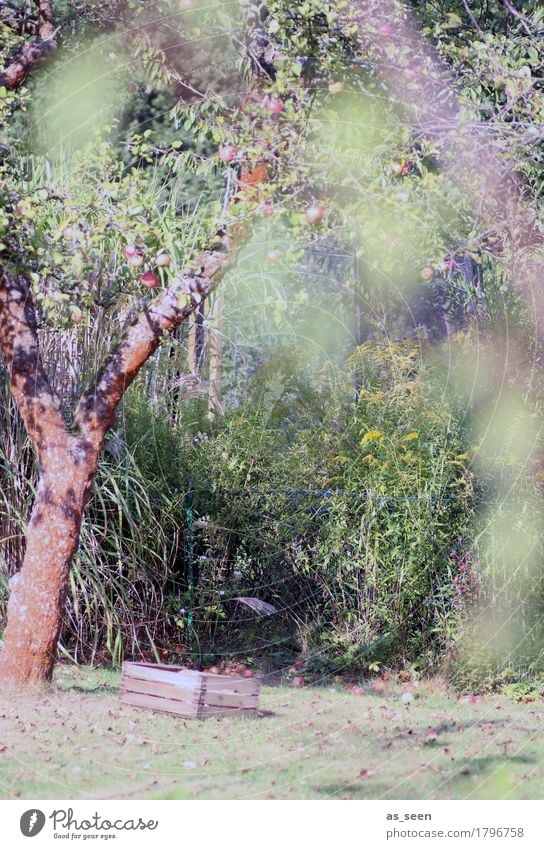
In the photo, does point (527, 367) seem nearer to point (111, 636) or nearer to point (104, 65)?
point (111, 636)

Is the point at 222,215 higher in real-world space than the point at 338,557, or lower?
higher

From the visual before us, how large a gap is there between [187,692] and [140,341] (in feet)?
5.47

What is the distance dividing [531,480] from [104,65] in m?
4.35

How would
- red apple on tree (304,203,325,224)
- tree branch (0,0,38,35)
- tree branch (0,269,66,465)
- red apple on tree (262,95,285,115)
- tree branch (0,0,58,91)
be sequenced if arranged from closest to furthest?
red apple on tree (304,203,325,224) < red apple on tree (262,95,285,115) < tree branch (0,269,66,465) < tree branch (0,0,58,91) < tree branch (0,0,38,35)

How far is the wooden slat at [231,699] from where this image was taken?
15.0ft

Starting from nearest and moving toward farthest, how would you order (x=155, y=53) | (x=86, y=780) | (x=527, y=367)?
(x=86, y=780)
(x=155, y=53)
(x=527, y=367)

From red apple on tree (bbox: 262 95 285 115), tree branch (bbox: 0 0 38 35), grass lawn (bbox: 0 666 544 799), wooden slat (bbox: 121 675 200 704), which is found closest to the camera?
grass lawn (bbox: 0 666 544 799)

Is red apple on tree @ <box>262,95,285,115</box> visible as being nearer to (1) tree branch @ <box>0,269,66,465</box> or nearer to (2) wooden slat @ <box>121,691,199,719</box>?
(1) tree branch @ <box>0,269,66,465</box>

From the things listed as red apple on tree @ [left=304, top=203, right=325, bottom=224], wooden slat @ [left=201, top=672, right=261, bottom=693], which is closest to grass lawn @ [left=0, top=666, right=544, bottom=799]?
wooden slat @ [left=201, top=672, right=261, bottom=693]

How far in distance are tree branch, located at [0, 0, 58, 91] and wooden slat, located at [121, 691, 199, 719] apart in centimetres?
319

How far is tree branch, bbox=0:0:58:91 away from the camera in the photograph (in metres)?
5.12

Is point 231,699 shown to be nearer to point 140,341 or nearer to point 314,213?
point 140,341

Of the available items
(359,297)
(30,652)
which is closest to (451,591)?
(30,652)

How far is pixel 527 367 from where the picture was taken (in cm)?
659
